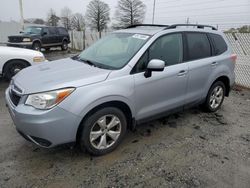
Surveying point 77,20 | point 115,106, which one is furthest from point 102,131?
point 77,20

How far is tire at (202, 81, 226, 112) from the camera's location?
180 inches

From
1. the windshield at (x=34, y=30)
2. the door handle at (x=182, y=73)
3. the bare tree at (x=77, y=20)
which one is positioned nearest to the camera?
the door handle at (x=182, y=73)

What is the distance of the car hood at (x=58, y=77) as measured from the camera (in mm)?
2783

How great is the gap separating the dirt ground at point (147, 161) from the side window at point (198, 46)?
1.26 metres

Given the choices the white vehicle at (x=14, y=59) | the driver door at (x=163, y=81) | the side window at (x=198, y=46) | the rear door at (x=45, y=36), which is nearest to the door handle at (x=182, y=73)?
the driver door at (x=163, y=81)

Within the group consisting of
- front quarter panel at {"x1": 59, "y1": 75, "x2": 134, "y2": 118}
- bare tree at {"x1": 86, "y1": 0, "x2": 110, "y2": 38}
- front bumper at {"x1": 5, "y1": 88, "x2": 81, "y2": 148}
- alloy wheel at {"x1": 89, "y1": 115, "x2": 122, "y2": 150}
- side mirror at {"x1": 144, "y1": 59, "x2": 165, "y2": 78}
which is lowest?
alloy wheel at {"x1": 89, "y1": 115, "x2": 122, "y2": 150}

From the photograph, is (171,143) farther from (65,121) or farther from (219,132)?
(65,121)

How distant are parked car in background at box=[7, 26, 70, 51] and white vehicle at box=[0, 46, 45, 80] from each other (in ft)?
27.9

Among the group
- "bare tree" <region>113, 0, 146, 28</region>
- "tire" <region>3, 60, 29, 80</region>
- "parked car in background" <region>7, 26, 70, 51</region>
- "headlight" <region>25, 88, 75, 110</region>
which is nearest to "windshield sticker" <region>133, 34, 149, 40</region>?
"headlight" <region>25, 88, 75, 110</region>

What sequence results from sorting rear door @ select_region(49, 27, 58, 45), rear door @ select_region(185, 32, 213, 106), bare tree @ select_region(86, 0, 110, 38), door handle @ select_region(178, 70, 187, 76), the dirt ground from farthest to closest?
bare tree @ select_region(86, 0, 110, 38) < rear door @ select_region(49, 27, 58, 45) < rear door @ select_region(185, 32, 213, 106) < door handle @ select_region(178, 70, 187, 76) < the dirt ground

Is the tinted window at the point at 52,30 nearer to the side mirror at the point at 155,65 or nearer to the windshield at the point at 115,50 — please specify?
the windshield at the point at 115,50

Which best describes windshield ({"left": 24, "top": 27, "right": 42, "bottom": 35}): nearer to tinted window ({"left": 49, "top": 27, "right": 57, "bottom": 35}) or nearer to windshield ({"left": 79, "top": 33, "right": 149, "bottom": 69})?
tinted window ({"left": 49, "top": 27, "right": 57, "bottom": 35})

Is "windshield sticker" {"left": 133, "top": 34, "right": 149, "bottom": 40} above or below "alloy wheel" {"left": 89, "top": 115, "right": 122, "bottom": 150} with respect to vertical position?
above

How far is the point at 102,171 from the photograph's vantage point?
9.49ft
